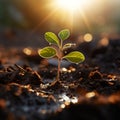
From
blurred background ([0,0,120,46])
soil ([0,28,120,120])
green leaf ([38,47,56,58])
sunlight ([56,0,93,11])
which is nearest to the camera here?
soil ([0,28,120,120])

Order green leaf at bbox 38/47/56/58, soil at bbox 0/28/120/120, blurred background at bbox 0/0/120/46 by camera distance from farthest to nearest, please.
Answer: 1. blurred background at bbox 0/0/120/46
2. green leaf at bbox 38/47/56/58
3. soil at bbox 0/28/120/120

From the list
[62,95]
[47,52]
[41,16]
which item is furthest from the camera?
[41,16]

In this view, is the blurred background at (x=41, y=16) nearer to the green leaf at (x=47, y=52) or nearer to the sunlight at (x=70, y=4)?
the sunlight at (x=70, y=4)

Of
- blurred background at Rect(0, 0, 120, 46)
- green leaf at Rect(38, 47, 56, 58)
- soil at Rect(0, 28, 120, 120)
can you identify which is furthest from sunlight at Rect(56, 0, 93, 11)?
green leaf at Rect(38, 47, 56, 58)

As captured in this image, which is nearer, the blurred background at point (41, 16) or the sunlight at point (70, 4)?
the sunlight at point (70, 4)

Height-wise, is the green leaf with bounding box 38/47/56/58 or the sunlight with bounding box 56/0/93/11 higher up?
the sunlight with bounding box 56/0/93/11

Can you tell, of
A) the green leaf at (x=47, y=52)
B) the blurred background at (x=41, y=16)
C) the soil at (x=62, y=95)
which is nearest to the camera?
the soil at (x=62, y=95)

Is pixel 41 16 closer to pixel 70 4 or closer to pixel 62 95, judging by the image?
pixel 70 4

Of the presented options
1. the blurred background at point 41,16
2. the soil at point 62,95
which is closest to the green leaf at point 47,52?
the soil at point 62,95

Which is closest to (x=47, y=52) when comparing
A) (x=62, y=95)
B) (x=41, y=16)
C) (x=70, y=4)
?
(x=62, y=95)

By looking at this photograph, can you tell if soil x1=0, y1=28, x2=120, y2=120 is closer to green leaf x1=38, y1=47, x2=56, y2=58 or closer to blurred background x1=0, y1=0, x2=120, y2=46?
green leaf x1=38, y1=47, x2=56, y2=58

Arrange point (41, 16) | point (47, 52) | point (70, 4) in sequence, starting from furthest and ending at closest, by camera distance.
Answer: point (41, 16) → point (70, 4) → point (47, 52)
